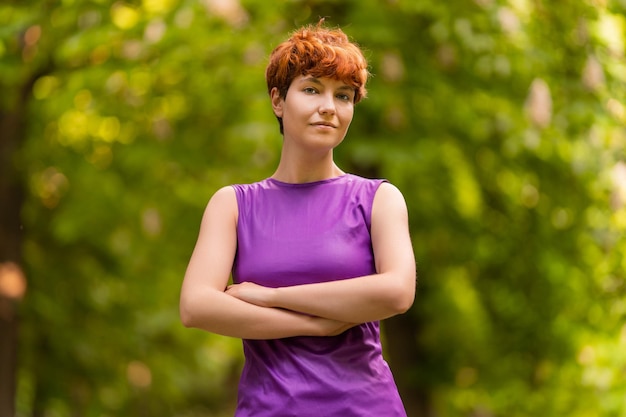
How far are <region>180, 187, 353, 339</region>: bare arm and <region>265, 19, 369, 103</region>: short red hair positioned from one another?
403 millimetres

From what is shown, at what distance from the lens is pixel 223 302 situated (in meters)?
3.20

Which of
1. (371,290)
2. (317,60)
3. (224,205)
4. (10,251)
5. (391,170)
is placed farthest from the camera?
(10,251)

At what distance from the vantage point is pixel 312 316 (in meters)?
3.15

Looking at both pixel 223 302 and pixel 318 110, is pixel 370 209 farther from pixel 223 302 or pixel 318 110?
pixel 223 302

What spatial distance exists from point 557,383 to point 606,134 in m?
2.75

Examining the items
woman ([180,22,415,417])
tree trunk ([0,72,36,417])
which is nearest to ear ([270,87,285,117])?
woman ([180,22,415,417])

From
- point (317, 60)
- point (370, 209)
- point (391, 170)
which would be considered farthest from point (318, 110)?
point (391, 170)

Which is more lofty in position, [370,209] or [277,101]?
[277,101]

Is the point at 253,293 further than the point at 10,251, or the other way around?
the point at 10,251

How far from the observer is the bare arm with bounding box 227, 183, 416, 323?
310cm

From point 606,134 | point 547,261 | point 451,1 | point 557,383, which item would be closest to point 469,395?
point 557,383

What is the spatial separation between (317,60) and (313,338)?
0.81 metres

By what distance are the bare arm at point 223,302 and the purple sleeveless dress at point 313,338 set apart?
0.17ft

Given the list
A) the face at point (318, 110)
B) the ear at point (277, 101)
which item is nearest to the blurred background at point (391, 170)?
the ear at point (277, 101)
